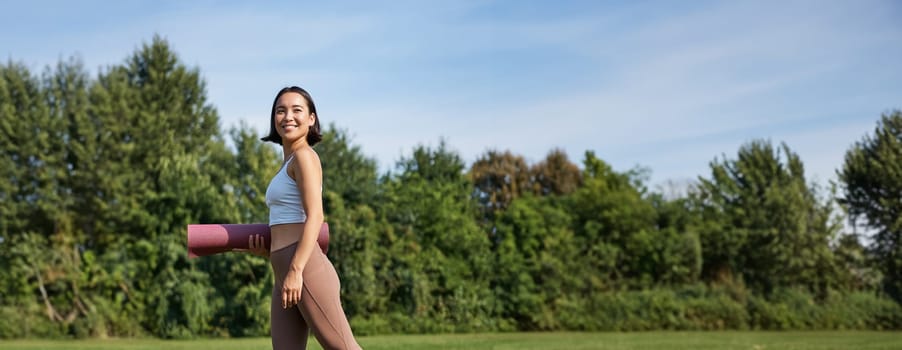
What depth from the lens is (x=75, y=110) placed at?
32906 mm

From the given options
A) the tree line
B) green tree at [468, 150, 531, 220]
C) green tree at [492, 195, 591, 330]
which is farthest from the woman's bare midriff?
green tree at [468, 150, 531, 220]

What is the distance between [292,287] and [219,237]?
0.48m

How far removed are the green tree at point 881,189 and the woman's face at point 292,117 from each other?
35.1 metres

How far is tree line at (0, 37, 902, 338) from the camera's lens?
29.7 meters

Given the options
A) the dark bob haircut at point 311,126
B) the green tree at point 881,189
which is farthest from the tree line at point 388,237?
the dark bob haircut at point 311,126

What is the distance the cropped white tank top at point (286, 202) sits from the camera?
4566 millimetres

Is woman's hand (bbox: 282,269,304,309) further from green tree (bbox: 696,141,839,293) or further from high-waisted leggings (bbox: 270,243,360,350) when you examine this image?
green tree (bbox: 696,141,839,293)

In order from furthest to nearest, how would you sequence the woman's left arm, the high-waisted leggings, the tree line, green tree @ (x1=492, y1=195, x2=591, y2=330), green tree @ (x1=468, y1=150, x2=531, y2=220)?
green tree @ (x1=468, y1=150, x2=531, y2=220), green tree @ (x1=492, y1=195, x2=591, y2=330), the tree line, the high-waisted leggings, the woman's left arm

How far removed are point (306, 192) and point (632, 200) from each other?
1289 inches

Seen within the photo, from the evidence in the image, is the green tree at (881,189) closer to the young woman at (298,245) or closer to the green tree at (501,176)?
the green tree at (501,176)

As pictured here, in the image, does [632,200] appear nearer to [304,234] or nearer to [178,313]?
[178,313]

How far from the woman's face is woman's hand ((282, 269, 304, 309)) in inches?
28.0

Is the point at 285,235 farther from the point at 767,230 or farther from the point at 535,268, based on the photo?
the point at 767,230

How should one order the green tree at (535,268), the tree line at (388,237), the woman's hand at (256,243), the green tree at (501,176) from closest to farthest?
the woman's hand at (256,243) → the tree line at (388,237) → the green tree at (535,268) → the green tree at (501,176)
